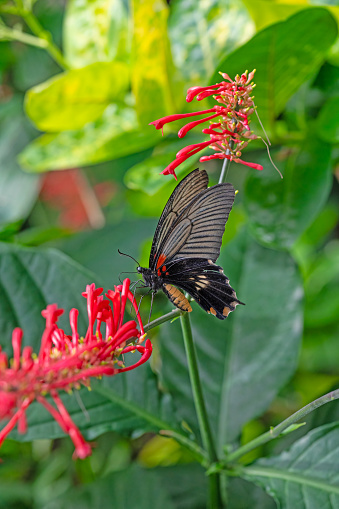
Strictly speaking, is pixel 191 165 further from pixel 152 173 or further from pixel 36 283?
pixel 36 283

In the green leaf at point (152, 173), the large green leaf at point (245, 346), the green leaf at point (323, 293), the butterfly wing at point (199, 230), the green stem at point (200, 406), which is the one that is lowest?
the green leaf at point (323, 293)

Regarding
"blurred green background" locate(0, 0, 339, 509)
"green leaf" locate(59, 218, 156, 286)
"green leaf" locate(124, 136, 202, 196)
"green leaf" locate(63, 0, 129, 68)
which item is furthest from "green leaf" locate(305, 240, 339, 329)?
"green leaf" locate(63, 0, 129, 68)

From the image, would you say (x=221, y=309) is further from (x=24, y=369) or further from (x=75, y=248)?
(x=75, y=248)

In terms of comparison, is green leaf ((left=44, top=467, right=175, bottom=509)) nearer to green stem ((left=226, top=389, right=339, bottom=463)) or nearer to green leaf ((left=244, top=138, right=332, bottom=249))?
green stem ((left=226, top=389, right=339, bottom=463))

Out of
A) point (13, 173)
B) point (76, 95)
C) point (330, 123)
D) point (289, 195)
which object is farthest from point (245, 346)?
point (13, 173)

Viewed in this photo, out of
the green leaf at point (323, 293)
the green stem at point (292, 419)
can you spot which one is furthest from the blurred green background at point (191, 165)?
the green leaf at point (323, 293)

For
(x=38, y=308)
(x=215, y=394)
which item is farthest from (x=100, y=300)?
(x=215, y=394)

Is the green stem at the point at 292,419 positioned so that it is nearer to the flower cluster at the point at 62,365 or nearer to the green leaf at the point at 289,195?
the flower cluster at the point at 62,365
